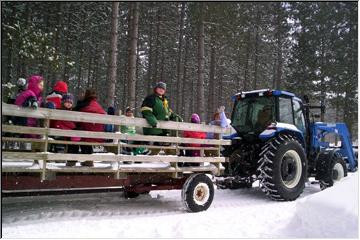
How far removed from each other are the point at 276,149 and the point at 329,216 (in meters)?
3.00

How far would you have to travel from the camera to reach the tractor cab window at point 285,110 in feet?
27.5

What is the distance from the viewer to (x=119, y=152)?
5688 mm

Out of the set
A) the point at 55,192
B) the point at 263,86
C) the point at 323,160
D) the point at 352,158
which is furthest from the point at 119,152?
the point at 263,86

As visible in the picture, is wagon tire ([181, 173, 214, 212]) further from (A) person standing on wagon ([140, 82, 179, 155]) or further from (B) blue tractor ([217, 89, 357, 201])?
(B) blue tractor ([217, 89, 357, 201])

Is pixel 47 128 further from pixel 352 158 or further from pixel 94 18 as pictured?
pixel 94 18

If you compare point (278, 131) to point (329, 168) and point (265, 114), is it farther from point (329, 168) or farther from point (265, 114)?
point (329, 168)

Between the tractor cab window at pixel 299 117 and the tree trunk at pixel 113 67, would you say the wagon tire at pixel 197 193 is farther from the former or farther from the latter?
the tree trunk at pixel 113 67

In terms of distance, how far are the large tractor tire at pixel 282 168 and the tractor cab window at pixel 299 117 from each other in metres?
0.62

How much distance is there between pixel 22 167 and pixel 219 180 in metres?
4.37

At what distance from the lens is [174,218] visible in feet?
19.1

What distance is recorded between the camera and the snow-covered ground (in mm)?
4715

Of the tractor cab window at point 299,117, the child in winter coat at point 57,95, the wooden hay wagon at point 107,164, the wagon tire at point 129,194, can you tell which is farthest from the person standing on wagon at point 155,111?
the tractor cab window at point 299,117

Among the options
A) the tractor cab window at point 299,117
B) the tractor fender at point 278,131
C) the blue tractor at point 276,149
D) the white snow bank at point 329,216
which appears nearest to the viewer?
the white snow bank at point 329,216

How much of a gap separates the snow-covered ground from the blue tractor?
784 mm
